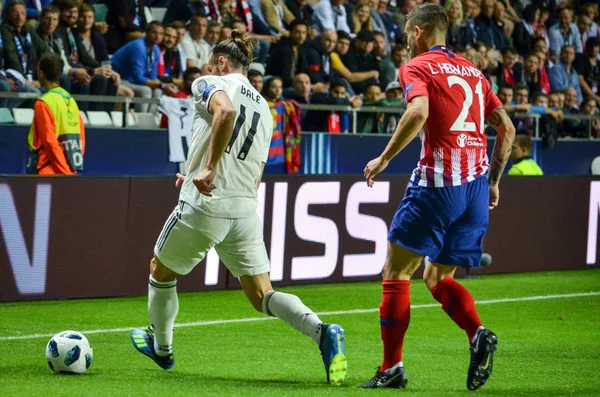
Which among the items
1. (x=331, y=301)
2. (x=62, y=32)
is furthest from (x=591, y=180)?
(x=62, y=32)

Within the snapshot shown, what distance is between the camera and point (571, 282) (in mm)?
12875

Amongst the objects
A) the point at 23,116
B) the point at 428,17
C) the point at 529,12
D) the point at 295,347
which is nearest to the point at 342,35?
the point at 529,12

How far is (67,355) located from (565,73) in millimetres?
15842

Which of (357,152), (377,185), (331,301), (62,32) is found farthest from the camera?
(357,152)

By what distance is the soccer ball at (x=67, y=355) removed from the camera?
654 centimetres

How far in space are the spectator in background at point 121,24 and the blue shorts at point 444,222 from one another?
9.12m

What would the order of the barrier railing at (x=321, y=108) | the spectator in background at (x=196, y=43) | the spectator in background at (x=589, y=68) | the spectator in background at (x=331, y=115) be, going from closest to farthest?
the barrier railing at (x=321, y=108)
the spectator in background at (x=196, y=43)
the spectator in background at (x=331, y=115)
the spectator in background at (x=589, y=68)

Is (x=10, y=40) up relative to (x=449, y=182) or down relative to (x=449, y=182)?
up

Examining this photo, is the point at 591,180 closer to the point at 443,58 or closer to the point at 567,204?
the point at 567,204

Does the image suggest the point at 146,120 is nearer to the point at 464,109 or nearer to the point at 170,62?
the point at 170,62

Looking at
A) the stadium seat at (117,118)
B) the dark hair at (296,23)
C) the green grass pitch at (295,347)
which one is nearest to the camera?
the green grass pitch at (295,347)

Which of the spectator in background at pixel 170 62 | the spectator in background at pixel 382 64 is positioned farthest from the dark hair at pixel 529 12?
the spectator in background at pixel 170 62

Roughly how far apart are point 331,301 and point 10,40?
492cm

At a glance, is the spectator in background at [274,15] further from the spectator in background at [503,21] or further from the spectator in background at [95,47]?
the spectator in background at [503,21]
